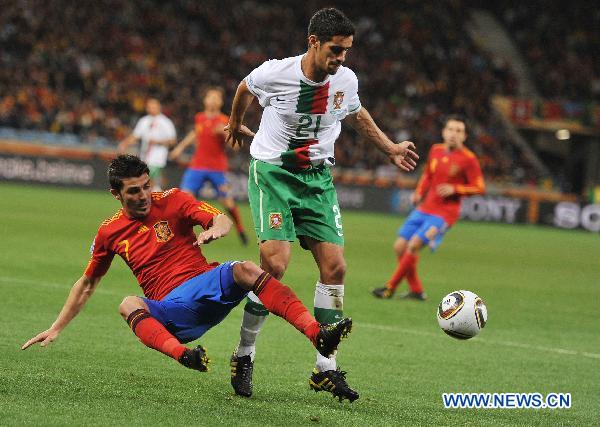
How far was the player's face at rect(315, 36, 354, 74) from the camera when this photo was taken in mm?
5855

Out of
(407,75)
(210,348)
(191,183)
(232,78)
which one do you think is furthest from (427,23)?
(210,348)

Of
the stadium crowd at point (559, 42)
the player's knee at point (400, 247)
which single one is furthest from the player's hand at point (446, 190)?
the stadium crowd at point (559, 42)

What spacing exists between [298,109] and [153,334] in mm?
1728

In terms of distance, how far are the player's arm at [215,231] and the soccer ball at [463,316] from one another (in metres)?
1.80

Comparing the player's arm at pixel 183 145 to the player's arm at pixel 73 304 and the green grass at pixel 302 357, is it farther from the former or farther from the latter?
the player's arm at pixel 73 304

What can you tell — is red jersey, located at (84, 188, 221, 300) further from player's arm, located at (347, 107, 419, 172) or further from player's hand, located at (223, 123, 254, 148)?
player's arm, located at (347, 107, 419, 172)

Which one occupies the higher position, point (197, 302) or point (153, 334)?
point (197, 302)

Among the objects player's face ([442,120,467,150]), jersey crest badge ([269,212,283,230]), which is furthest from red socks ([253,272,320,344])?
player's face ([442,120,467,150])

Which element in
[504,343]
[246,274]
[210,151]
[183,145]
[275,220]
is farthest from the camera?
[183,145]

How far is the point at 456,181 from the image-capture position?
39.7ft

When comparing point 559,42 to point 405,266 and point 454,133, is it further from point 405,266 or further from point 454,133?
point 405,266

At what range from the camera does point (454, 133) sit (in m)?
11.9

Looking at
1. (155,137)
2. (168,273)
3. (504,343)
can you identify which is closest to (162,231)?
(168,273)

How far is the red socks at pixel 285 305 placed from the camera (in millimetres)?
5184
